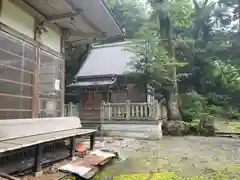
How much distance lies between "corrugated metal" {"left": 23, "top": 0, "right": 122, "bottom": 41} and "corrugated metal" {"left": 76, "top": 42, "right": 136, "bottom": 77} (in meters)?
7.27

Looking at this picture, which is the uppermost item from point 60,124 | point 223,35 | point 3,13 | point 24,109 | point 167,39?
point 223,35

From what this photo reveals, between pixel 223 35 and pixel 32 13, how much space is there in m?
17.6

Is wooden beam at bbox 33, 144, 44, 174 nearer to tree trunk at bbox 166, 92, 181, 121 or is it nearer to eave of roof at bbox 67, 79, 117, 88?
eave of roof at bbox 67, 79, 117, 88

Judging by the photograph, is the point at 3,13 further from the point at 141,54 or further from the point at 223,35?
the point at 223,35

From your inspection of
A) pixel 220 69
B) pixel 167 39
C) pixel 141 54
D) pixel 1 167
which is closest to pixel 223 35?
pixel 220 69

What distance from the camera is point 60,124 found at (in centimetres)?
505

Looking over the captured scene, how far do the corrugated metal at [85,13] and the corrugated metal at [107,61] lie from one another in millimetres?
7268

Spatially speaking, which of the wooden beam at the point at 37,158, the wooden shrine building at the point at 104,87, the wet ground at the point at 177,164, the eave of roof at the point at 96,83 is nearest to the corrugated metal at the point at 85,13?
the wooden beam at the point at 37,158

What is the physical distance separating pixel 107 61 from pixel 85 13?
11.4 metres

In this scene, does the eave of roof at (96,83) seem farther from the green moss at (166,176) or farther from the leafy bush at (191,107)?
the green moss at (166,176)

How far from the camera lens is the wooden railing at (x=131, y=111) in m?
11.0

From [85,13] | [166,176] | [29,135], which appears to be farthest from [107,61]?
[29,135]

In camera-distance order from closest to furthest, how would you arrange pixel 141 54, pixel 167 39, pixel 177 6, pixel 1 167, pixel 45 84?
pixel 1 167 → pixel 45 84 → pixel 141 54 → pixel 177 6 → pixel 167 39

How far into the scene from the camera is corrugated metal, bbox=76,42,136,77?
1513 centimetres
